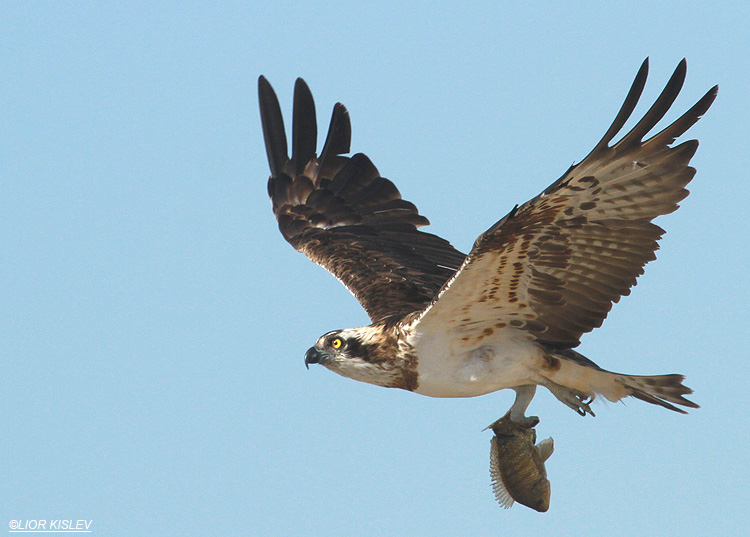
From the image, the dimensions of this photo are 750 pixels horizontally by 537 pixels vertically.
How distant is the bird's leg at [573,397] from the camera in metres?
8.11

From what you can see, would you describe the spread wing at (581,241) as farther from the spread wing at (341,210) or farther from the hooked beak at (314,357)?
the spread wing at (341,210)

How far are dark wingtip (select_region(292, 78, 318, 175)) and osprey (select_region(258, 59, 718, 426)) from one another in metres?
1.12

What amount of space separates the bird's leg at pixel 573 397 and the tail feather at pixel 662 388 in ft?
1.21

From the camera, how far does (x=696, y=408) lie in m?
7.73

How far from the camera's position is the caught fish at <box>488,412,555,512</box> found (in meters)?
8.20

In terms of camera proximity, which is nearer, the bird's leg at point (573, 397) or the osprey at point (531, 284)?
the osprey at point (531, 284)

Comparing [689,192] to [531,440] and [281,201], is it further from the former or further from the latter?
[281,201]

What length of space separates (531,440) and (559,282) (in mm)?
1377

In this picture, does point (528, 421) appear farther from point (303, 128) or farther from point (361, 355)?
point (303, 128)

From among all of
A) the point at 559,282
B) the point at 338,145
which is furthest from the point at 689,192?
the point at 338,145

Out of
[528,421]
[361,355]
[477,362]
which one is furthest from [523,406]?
[361,355]

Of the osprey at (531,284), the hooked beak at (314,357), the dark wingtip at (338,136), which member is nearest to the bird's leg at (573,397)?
the osprey at (531,284)

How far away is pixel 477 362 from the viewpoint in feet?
26.0

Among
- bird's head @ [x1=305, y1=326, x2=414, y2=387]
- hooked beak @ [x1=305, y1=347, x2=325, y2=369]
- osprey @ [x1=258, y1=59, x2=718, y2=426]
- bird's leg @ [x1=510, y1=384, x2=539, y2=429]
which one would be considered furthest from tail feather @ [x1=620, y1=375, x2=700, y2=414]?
hooked beak @ [x1=305, y1=347, x2=325, y2=369]
